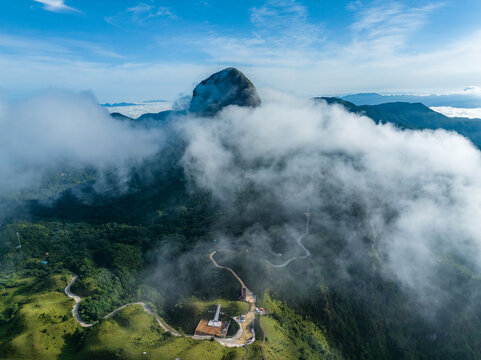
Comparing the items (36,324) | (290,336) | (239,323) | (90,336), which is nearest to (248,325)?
(239,323)

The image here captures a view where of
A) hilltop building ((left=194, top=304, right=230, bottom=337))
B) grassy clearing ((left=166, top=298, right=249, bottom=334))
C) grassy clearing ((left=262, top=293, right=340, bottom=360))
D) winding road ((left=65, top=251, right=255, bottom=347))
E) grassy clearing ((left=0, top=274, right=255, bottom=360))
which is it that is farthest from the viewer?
grassy clearing ((left=166, top=298, right=249, bottom=334))

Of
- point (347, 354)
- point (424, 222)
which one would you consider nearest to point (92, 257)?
point (347, 354)

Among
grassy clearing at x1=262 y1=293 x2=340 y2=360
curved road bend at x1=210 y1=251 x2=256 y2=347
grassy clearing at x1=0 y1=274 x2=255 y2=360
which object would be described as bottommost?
grassy clearing at x1=262 y1=293 x2=340 y2=360

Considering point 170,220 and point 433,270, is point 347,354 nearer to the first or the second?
point 433,270

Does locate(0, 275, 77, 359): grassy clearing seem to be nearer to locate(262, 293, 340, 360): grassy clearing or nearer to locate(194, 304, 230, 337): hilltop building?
locate(194, 304, 230, 337): hilltop building

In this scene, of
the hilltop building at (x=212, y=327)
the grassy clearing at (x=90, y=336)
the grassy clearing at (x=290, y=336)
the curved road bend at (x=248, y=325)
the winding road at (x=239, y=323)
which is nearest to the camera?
the grassy clearing at (x=90, y=336)

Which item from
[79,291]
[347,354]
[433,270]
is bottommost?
[347,354]

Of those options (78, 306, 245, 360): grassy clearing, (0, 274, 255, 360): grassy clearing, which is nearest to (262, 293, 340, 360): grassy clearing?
(0, 274, 255, 360): grassy clearing

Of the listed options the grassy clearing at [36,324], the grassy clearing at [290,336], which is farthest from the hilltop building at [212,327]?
the grassy clearing at [36,324]

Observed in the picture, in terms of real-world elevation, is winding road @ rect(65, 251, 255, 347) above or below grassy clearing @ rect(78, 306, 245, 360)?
below

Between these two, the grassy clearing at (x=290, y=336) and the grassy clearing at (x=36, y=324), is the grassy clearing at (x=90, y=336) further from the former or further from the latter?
the grassy clearing at (x=290, y=336)

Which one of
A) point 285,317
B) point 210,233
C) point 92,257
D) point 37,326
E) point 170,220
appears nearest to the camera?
A: point 37,326
